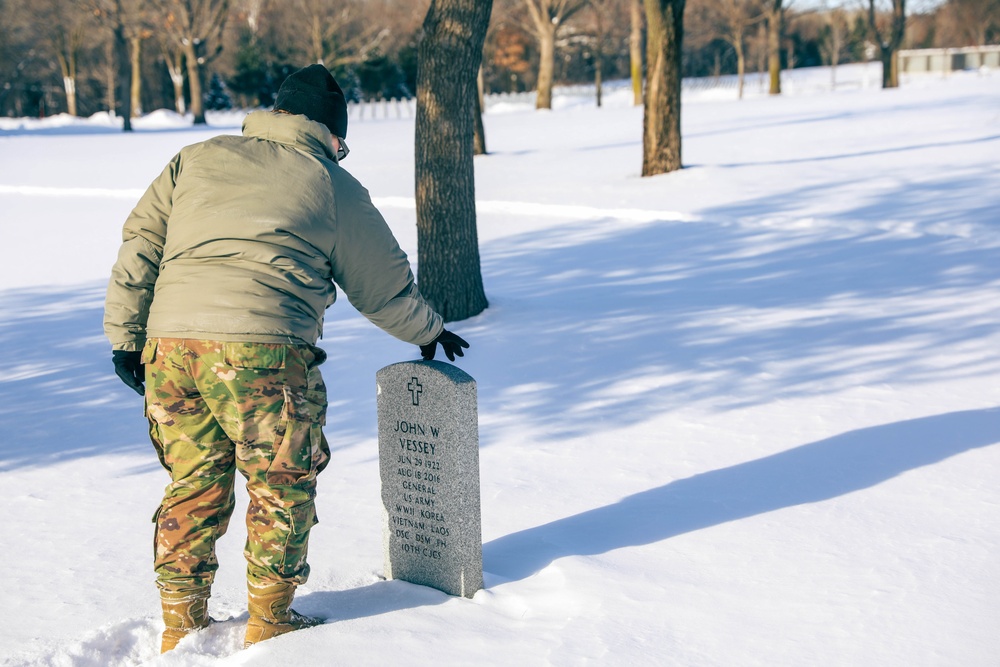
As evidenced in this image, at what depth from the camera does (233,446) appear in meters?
3.13

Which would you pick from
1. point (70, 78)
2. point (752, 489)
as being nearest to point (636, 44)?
point (70, 78)

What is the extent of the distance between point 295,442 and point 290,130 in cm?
95

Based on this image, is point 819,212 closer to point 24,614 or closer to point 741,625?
point 741,625

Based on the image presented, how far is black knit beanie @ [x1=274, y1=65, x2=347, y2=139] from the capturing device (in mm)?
3162

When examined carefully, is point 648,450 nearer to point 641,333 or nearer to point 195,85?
point 641,333

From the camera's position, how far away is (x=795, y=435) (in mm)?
5527

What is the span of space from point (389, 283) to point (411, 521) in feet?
3.14

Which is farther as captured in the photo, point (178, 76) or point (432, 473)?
point (178, 76)

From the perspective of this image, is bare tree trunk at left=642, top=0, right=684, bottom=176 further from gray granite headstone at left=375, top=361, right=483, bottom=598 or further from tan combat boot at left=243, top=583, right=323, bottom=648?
tan combat boot at left=243, top=583, right=323, bottom=648

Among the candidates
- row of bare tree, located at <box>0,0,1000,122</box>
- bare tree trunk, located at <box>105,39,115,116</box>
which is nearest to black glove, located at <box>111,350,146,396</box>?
row of bare tree, located at <box>0,0,1000,122</box>

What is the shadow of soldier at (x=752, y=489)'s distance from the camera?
163 inches

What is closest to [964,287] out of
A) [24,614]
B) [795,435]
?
[795,435]

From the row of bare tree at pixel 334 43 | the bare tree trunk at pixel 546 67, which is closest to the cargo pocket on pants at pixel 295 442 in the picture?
the row of bare tree at pixel 334 43

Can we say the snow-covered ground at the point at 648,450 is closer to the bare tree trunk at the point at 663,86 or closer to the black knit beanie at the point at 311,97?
the bare tree trunk at the point at 663,86
